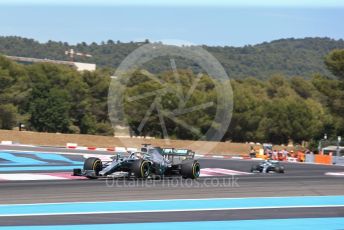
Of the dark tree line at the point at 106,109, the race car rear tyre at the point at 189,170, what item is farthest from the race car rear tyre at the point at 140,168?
the dark tree line at the point at 106,109

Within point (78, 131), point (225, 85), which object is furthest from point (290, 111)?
point (225, 85)

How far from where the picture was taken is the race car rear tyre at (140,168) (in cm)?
2048

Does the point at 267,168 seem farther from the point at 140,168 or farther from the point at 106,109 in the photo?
the point at 106,109

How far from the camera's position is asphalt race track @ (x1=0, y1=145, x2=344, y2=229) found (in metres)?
11.6

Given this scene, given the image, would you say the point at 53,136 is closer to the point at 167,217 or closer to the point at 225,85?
the point at 225,85

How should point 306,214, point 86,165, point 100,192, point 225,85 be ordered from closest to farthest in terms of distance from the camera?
point 306,214
point 100,192
point 86,165
point 225,85

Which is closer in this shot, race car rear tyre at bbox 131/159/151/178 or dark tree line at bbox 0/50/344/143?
race car rear tyre at bbox 131/159/151/178

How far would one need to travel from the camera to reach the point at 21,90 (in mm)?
79312

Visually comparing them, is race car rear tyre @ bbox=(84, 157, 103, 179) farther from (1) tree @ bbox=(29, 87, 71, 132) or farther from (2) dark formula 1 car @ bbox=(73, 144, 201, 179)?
(1) tree @ bbox=(29, 87, 71, 132)

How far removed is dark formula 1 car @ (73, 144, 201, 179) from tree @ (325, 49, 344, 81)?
55.0 m

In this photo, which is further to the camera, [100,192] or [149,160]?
[149,160]

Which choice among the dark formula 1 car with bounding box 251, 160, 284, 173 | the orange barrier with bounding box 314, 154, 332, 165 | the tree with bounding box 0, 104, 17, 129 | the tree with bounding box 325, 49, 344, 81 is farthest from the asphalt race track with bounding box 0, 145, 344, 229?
the tree with bounding box 325, 49, 344, 81

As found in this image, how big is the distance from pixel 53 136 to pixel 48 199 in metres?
43.0

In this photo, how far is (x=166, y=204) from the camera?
14.5 meters
